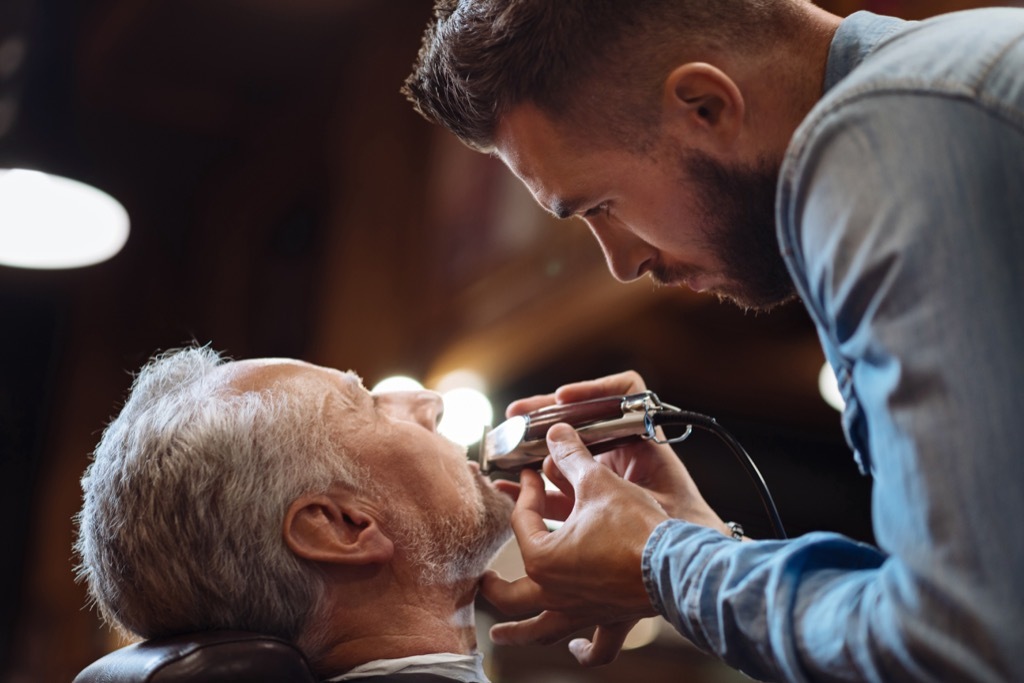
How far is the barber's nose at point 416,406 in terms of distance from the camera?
178 cm

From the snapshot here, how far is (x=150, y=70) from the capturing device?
3711 millimetres

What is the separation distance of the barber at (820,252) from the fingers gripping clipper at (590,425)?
0.40 feet

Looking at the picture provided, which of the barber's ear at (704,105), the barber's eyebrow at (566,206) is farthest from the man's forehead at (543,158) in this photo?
the barber's ear at (704,105)

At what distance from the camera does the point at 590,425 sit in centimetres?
157

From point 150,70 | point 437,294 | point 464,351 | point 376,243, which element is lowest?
point 464,351

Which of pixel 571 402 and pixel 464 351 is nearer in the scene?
pixel 571 402

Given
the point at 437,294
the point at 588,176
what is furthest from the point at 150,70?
the point at 588,176

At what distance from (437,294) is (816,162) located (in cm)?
371

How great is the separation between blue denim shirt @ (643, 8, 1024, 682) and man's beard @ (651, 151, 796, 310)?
316 mm

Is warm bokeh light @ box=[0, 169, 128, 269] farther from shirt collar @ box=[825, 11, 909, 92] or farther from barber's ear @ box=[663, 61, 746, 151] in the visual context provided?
shirt collar @ box=[825, 11, 909, 92]

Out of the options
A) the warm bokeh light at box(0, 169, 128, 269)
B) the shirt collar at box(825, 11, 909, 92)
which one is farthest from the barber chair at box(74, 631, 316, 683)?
the warm bokeh light at box(0, 169, 128, 269)

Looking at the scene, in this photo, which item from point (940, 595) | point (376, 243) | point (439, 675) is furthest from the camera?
point (376, 243)

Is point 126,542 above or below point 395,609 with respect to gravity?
above

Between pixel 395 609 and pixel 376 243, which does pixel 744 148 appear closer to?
pixel 395 609
